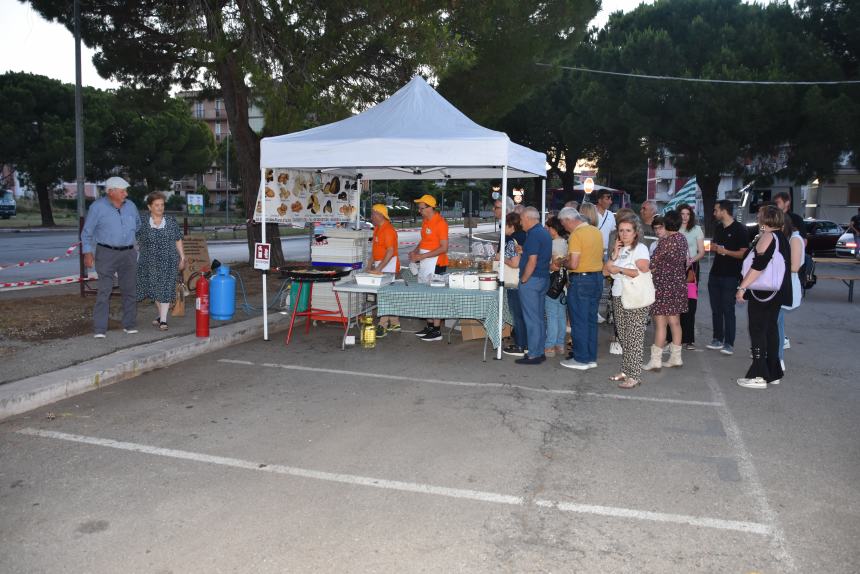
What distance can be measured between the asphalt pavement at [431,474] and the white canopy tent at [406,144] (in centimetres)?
201

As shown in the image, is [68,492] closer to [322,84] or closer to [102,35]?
[322,84]

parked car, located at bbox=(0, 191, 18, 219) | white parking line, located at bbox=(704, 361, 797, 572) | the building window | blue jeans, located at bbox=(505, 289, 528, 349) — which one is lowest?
white parking line, located at bbox=(704, 361, 797, 572)

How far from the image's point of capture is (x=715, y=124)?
89.8 feet

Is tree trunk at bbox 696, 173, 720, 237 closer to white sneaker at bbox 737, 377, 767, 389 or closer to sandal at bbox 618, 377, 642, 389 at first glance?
white sneaker at bbox 737, 377, 767, 389

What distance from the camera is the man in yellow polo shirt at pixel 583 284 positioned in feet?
22.3

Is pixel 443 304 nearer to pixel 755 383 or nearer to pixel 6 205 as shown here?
pixel 755 383

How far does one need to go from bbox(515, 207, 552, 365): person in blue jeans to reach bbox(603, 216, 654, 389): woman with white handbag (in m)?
0.75

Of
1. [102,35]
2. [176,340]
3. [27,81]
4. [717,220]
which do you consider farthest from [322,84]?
[27,81]

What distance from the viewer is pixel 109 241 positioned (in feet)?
24.8

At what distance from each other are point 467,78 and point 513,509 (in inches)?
484

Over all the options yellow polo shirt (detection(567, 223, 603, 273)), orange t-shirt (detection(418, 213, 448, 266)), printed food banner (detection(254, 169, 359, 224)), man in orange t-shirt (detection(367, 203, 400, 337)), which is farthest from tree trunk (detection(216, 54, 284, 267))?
yellow polo shirt (detection(567, 223, 603, 273))

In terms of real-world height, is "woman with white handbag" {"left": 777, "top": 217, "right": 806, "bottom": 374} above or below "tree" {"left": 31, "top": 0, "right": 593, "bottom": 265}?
below

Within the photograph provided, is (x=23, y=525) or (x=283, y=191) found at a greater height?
(x=283, y=191)

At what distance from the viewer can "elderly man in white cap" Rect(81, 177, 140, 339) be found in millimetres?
7453
